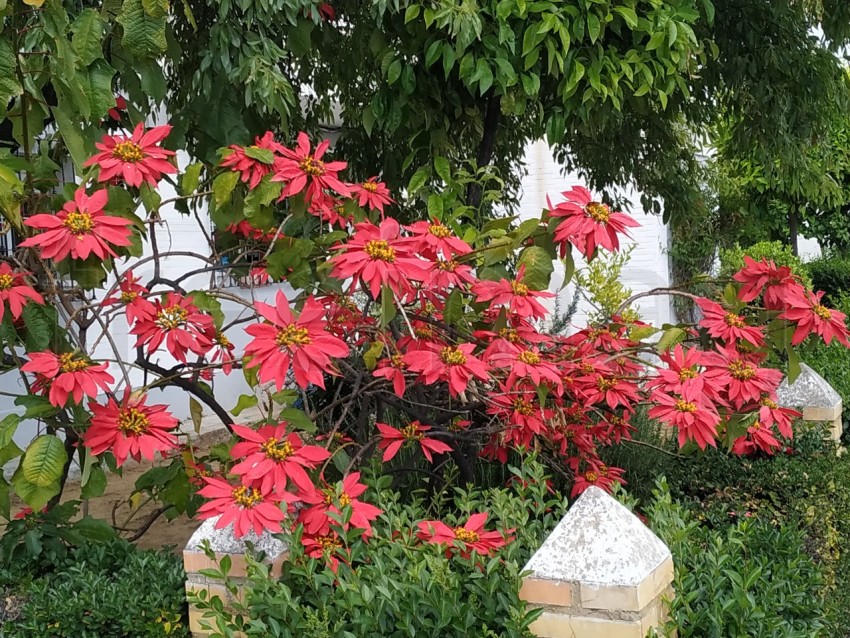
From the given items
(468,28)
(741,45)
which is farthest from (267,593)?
(741,45)

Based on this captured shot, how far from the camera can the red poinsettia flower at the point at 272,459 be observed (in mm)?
1852

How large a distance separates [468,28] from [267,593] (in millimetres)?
2078

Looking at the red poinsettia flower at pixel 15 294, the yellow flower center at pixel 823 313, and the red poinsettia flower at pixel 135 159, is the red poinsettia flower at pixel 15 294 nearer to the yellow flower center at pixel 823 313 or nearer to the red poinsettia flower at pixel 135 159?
the red poinsettia flower at pixel 135 159

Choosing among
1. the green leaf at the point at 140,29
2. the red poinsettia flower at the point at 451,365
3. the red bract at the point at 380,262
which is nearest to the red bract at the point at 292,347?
the red bract at the point at 380,262

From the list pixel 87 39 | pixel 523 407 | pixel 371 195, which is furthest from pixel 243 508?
pixel 87 39

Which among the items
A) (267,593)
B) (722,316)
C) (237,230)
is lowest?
(267,593)

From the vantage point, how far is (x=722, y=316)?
8.62 feet

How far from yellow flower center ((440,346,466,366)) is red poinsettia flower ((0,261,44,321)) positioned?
981mm

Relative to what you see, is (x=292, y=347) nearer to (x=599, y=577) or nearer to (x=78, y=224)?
(x=78, y=224)

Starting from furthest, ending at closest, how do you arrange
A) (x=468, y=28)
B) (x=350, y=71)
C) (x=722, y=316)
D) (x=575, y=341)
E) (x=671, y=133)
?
(x=671, y=133), (x=350, y=71), (x=468, y=28), (x=575, y=341), (x=722, y=316)

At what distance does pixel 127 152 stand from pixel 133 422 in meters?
0.66

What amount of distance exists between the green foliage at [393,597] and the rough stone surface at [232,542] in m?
0.06

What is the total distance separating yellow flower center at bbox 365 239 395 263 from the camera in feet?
6.42

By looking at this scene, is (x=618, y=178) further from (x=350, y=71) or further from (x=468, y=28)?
(x=468, y=28)
